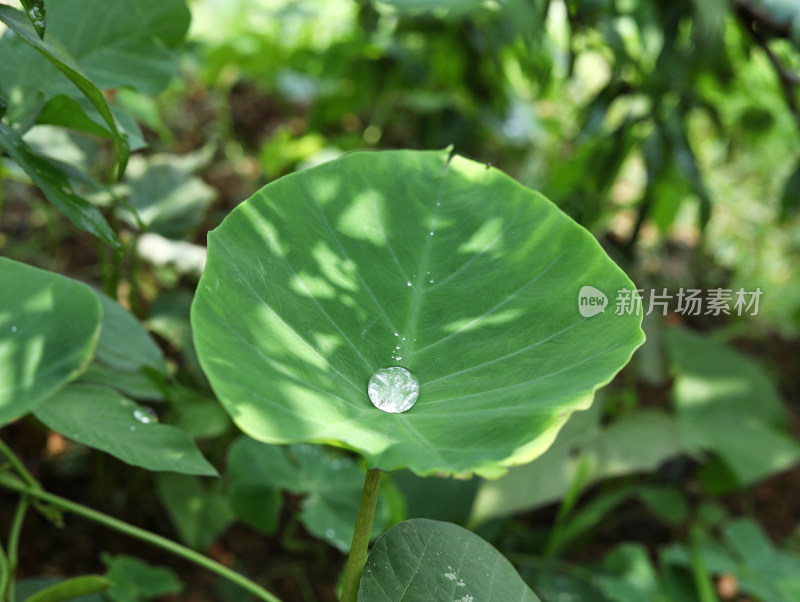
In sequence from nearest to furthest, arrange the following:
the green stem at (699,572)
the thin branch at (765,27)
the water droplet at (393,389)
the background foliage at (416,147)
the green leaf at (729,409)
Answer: the water droplet at (393,389) < the background foliage at (416,147) < the thin branch at (765,27) < the green stem at (699,572) < the green leaf at (729,409)

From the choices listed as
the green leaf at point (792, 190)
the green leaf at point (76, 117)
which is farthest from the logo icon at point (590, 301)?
the green leaf at point (792, 190)

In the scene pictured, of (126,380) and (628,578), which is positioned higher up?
(126,380)

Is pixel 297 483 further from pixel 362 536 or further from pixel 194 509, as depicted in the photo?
pixel 362 536

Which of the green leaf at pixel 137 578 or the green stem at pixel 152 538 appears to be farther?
the green leaf at pixel 137 578

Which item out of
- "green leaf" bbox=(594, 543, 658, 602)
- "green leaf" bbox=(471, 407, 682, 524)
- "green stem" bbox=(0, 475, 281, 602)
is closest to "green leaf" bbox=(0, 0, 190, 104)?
"green stem" bbox=(0, 475, 281, 602)

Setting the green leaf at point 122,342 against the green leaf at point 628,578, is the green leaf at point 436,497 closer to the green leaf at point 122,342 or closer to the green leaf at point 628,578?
the green leaf at point 628,578

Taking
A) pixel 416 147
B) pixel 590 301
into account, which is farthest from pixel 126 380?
pixel 416 147

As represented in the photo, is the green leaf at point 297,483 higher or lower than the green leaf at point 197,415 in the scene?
lower
